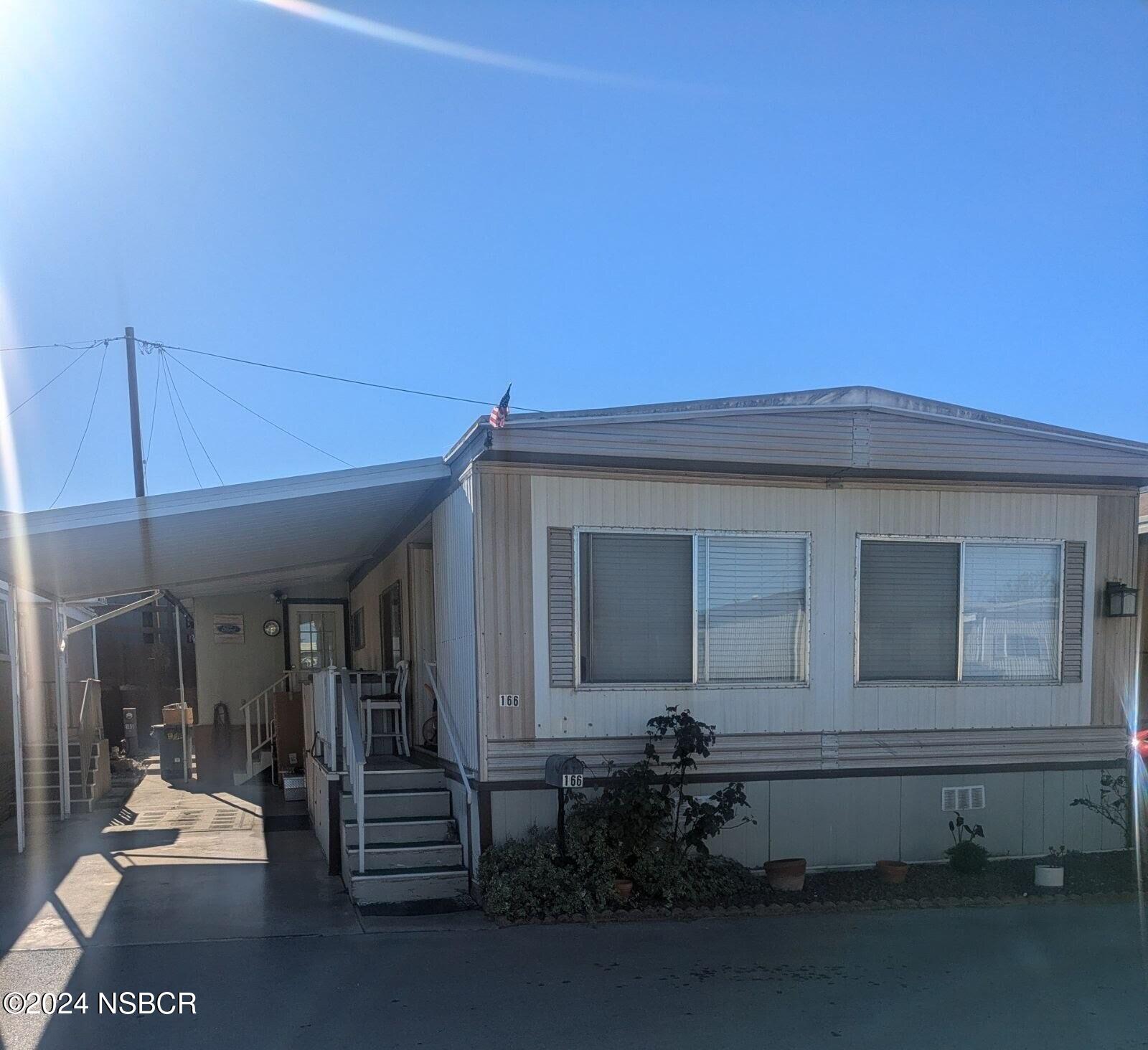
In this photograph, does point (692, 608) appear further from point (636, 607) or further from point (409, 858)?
point (409, 858)

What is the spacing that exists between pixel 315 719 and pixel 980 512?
21.9 ft

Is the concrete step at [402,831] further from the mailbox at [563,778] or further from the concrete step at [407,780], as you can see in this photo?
the mailbox at [563,778]

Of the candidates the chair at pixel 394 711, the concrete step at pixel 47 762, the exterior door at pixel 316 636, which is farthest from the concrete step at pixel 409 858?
the exterior door at pixel 316 636

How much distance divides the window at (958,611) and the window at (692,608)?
645 mm

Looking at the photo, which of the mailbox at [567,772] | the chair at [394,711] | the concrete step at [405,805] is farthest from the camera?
the chair at [394,711]

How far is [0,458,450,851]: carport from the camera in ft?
22.1

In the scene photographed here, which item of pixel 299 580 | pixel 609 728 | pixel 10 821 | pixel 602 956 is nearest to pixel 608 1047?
pixel 602 956

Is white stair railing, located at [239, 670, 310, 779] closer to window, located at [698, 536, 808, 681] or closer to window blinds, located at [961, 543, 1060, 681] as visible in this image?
window, located at [698, 536, 808, 681]

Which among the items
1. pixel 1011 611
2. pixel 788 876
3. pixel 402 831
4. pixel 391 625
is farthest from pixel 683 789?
pixel 391 625

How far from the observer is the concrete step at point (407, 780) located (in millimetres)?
8094

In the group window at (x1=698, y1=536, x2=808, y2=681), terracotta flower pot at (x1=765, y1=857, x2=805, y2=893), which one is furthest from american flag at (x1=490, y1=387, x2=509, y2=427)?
terracotta flower pot at (x1=765, y1=857, x2=805, y2=893)

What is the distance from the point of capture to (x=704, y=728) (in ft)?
24.3

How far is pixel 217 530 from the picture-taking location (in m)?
7.92

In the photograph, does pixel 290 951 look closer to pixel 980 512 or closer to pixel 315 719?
pixel 315 719
